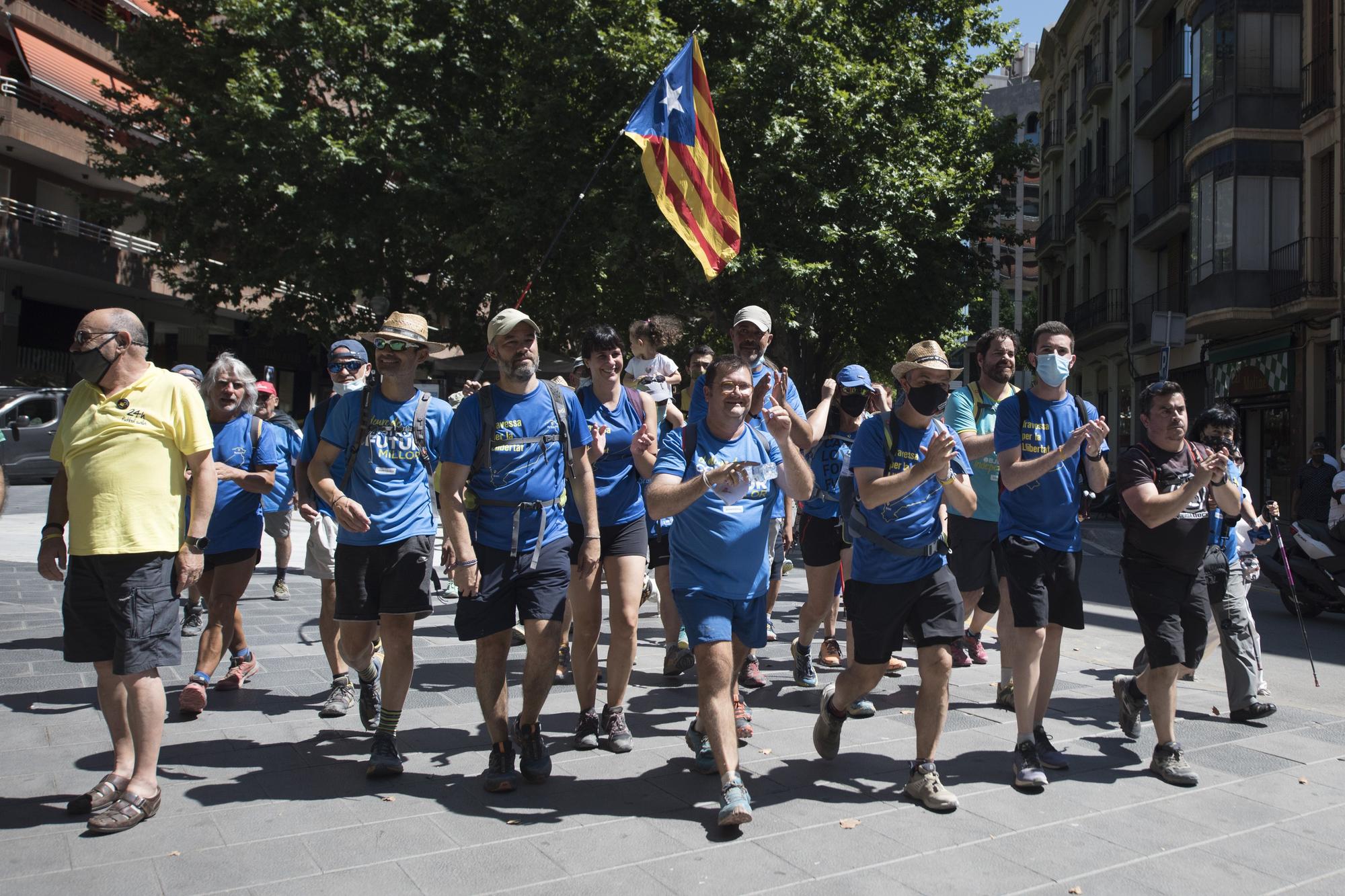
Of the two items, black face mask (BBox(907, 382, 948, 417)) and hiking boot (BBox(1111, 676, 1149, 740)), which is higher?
black face mask (BBox(907, 382, 948, 417))

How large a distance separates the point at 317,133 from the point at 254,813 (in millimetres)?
18696

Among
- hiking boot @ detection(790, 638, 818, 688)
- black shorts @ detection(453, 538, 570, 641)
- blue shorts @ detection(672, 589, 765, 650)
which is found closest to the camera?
blue shorts @ detection(672, 589, 765, 650)

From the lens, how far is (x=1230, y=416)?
590cm

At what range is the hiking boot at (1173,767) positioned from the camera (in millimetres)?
4777

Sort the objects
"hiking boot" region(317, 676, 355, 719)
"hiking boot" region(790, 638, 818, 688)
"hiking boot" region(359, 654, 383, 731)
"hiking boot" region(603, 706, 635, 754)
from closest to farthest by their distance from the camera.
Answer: "hiking boot" region(603, 706, 635, 754) < "hiking boot" region(359, 654, 383, 731) < "hiking boot" region(317, 676, 355, 719) < "hiking boot" region(790, 638, 818, 688)

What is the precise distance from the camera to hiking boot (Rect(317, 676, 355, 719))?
575 cm

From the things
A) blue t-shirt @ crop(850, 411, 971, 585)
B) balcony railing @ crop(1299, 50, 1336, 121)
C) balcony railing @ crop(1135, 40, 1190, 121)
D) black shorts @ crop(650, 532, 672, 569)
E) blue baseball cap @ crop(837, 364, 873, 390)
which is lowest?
black shorts @ crop(650, 532, 672, 569)

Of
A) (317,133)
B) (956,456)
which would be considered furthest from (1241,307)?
(956,456)

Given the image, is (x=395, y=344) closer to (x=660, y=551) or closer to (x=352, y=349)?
(x=352, y=349)

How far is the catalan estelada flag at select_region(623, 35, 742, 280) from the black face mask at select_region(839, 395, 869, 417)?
1.99 metres

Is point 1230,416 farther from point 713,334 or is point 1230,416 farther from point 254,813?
point 713,334

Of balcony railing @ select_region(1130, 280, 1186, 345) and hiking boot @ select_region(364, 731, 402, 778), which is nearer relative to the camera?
hiking boot @ select_region(364, 731, 402, 778)

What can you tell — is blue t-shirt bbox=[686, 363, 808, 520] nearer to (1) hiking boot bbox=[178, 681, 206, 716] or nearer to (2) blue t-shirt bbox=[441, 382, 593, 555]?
(2) blue t-shirt bbox=[441, 382, 593, 555]

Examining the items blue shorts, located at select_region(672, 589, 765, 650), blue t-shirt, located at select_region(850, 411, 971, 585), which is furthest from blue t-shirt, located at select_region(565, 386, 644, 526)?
blue t-shirt, located at select_region(850, 411, 971, 585)
